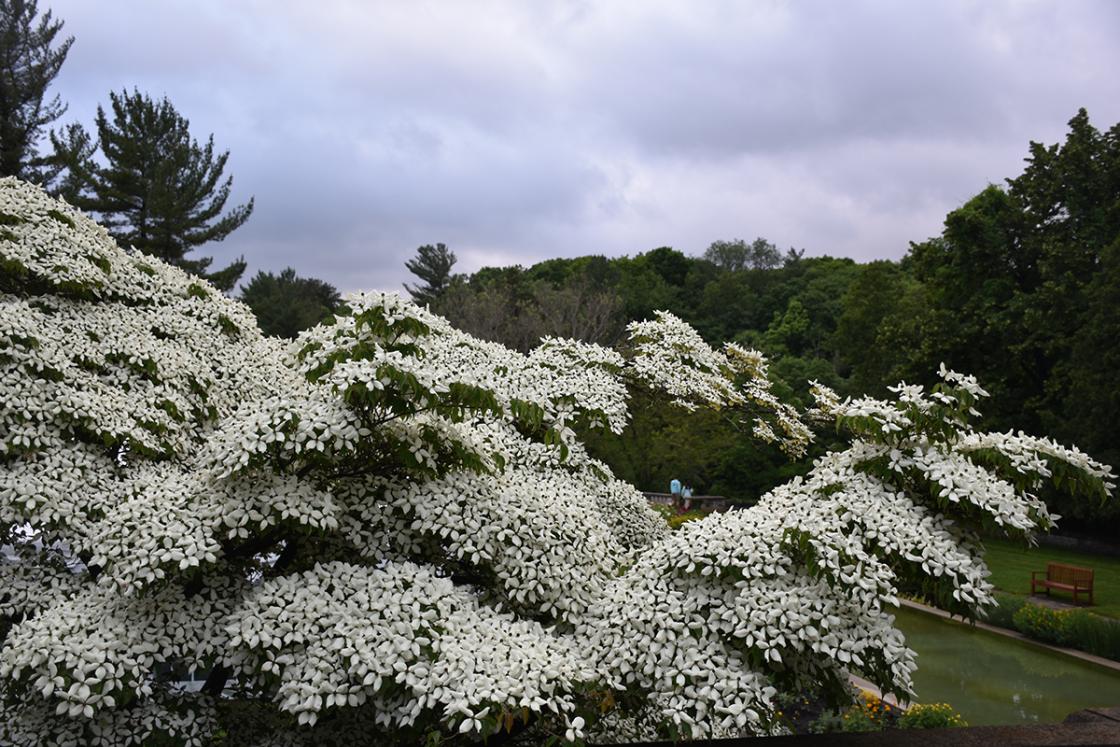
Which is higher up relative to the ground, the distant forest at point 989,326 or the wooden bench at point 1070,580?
the distant forest at point 989,326

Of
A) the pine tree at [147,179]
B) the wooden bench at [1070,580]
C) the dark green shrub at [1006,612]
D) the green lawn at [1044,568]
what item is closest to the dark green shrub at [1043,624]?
the dark green shrub at [1006,612]

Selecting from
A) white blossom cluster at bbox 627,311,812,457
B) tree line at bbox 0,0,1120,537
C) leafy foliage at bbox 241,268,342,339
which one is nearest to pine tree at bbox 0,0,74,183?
tree line at bbox 0,0,1120,537

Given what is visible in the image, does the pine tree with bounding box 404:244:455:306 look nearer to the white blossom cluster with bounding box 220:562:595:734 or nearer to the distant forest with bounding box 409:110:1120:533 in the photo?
the distant forest with bounding box 409:110:1120:533

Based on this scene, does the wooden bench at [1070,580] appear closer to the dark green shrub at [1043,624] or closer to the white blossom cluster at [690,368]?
the dark green shrub at [1043,624]

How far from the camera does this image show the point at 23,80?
2647 cm

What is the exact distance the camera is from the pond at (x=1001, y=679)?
33.4ft

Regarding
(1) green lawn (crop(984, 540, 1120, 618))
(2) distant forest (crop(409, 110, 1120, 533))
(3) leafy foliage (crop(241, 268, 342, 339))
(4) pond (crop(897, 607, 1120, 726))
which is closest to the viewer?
(4) pond (crop(897, 607, 1120, 726))

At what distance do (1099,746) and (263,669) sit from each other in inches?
176

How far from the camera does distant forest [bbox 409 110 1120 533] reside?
21.6m

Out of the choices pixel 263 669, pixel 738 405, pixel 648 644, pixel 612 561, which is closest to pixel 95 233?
pixel 263 669

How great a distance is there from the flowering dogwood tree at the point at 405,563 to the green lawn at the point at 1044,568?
43.4 ft

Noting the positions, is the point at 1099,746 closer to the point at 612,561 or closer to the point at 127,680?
the point at 612,561

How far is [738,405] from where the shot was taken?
899cm

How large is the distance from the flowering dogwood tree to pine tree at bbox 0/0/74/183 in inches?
986
